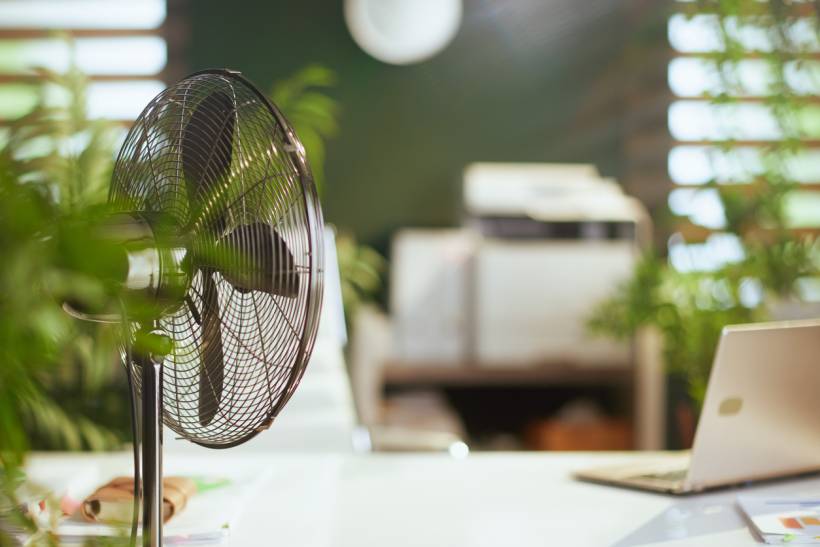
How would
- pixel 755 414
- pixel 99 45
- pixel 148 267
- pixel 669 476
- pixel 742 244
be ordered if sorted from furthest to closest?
pixel 99 45 < pixel 742 244 < pixel 669 476 < pixel 755 414 < pixel 148 267

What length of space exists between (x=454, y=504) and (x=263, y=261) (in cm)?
56

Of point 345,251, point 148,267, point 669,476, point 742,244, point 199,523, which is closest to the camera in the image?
point 148,267

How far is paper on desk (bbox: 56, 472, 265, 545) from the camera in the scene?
994 millimetres

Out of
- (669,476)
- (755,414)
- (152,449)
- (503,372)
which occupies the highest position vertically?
(152,449)

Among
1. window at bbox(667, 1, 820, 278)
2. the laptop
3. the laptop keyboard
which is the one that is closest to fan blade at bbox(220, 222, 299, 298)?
the laptop

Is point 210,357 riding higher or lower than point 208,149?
lower

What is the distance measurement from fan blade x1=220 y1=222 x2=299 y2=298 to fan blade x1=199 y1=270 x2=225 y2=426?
0.10ft

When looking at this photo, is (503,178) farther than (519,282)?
Yes

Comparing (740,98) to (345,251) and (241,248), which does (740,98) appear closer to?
(345,251)

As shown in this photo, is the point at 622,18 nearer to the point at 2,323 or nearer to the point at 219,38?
the point at 219,38

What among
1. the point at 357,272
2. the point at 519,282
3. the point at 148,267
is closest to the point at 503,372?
the point at 519,282

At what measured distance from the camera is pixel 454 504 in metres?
1.22

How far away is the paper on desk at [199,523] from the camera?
0.99m

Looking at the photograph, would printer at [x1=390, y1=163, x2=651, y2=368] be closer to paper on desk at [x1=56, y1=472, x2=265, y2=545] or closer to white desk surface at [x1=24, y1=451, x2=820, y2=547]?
white desk surface at [x1=24, y1=451, x2=820, y2=547]
